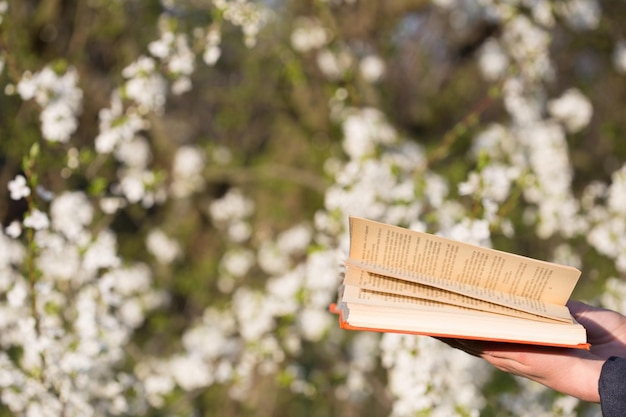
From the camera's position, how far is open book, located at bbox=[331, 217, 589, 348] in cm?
156

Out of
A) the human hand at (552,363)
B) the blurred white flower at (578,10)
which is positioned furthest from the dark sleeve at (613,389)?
the blurred white flower at (578,10)

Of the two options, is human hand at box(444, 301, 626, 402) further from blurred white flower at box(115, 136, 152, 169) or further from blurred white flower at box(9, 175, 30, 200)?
blurred white flower at box(115, 136, 152, 169)

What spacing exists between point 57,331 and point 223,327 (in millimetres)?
1872

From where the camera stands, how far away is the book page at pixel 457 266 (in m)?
1.66

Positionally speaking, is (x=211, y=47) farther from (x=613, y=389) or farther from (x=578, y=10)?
(x=578, y=10)

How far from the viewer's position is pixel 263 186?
5512 millimetres

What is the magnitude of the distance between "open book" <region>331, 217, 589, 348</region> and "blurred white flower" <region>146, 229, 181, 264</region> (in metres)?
3.54

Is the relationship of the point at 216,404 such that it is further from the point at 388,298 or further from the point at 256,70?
the point at 388,298

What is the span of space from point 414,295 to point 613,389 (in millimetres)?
450

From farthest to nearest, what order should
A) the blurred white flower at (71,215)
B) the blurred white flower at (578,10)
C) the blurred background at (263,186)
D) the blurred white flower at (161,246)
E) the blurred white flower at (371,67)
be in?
the blurred white flower at (161,246) < the blurred white flower at (371,67) < the blurred white flower at (578,10) < the blurred white flower at (71,215) < the blurred background at (263,186)

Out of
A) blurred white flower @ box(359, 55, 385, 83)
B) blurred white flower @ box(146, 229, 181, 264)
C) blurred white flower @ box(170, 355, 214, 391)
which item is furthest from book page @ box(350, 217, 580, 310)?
blurred white flower @ box(146, 229, 181, 264)

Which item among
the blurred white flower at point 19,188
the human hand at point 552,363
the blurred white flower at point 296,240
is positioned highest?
the blurred white flower at point 19,188

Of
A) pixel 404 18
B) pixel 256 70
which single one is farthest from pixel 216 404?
pixel 404 18

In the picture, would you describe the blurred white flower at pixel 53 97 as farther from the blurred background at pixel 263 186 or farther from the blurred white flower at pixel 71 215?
the blurred white flower at pixel 71 215
